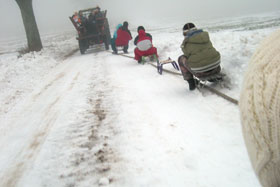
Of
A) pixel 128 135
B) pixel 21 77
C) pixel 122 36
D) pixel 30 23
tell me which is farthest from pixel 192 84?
pixel 30 23

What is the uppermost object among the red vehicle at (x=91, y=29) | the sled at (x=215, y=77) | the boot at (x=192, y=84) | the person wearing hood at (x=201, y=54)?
the red vehicle at (x=91, y=29)

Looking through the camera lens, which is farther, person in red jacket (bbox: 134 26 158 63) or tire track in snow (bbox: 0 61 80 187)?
person in red jacket (bbox: 134 26 158 63)

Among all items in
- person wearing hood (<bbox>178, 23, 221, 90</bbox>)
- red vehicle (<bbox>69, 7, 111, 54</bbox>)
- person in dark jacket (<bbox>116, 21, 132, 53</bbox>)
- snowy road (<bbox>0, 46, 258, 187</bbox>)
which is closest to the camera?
snowy road (<bbox>0, 46, 258, 187</bbox>)

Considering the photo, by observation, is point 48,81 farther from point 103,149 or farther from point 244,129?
point 244,129

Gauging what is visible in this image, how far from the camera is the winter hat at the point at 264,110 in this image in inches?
25.1

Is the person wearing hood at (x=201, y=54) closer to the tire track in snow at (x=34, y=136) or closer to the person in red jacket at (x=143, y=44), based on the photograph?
the tire track in snow at (x=34, y=136)

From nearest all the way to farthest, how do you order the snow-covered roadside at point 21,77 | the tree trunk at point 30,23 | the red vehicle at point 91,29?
the snow-covered roadside at point 21,77 → the tree trunk at point 30,23 → the red vehicle at point 91,29

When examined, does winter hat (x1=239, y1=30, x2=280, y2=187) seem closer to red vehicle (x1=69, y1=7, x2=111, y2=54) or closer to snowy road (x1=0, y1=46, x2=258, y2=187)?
snowy road (x1=0, y1=46, x2=258, y2=187)

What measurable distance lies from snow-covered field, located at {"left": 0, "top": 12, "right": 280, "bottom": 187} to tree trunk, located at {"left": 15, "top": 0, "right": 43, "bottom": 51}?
324 inches

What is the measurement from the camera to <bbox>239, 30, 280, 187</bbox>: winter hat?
64cm

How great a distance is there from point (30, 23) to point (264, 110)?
557 inches

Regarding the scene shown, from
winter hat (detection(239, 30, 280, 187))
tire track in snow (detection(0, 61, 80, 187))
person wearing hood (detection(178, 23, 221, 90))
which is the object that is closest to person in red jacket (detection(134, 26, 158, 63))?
tire track in snow (detection(0, 61, 80, 187))

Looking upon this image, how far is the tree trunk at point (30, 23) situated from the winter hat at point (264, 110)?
1368cm

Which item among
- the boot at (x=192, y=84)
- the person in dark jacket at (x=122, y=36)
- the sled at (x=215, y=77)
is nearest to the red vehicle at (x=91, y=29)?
the person in dark jacket at (x=122, y=36)
